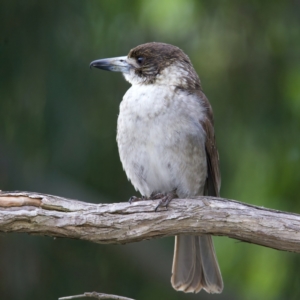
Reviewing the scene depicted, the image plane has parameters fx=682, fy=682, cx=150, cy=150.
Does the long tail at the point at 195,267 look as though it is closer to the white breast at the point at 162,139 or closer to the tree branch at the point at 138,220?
the white breast at the point at 162,139

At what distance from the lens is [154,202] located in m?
4.15

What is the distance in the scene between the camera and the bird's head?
492 cm

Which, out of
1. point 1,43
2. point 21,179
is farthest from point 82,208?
point 1,43

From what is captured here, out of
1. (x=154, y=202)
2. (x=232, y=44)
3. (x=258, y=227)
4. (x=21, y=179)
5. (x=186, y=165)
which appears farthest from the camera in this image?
(x=232, y=44)

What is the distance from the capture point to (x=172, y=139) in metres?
4.57

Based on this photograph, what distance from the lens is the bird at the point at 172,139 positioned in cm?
460

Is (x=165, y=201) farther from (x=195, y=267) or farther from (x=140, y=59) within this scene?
(x=140, y=59)

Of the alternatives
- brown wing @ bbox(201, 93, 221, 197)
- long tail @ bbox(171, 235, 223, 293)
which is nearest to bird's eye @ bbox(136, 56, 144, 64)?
brown wing @ bbox(201, 93, 221, 197)

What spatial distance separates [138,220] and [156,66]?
1.41 metres

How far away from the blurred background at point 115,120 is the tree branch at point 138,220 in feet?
4.94

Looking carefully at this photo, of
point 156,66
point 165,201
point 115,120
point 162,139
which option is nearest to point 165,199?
point 165,201

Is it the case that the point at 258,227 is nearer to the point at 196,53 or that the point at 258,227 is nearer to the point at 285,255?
the point at 285,255

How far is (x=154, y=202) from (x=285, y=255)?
6.21ft

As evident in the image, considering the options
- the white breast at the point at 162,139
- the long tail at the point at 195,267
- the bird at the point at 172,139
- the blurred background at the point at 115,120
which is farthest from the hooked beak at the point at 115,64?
the long tail at the point at 195,267
